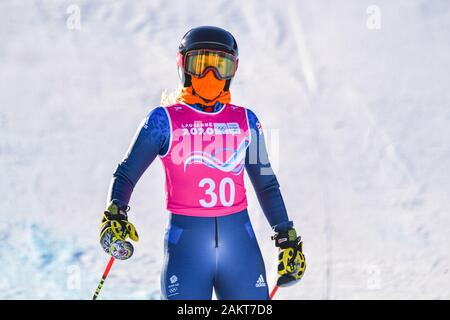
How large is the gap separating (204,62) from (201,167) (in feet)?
2.11

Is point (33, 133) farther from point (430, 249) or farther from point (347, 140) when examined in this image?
point (430, 249)

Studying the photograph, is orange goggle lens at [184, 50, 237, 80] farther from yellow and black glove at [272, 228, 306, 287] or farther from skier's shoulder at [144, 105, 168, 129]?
yellow and black glove at [272, 228, 306, 287]

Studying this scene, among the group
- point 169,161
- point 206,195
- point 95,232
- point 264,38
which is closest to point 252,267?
point 206,195

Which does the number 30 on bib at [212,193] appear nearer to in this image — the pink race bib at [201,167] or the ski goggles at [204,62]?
the pink race bib at [201,167]

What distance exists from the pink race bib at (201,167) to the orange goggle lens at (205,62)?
250mm

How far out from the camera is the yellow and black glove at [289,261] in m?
4.75

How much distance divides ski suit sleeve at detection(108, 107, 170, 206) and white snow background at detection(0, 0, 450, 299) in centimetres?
223

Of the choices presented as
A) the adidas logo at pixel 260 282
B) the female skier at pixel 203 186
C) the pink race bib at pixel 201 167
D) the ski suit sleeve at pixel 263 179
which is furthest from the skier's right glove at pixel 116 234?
the ski suit sleeve at pixel 263 179

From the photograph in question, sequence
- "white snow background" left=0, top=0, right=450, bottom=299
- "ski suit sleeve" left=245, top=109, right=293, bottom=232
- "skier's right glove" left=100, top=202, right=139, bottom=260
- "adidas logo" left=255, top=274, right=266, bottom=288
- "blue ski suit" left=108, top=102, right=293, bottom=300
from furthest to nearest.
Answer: "white snow background" left=0, top=0, right=450, bottom=299 < "ski suit sleeve" left=245, top=109, right=293, bottom=232 < "adidas logo" left=255, top=274, right=266, bottom=288 < "blue ski suit" left=108, top=102, right=293, bottom=300 < "skier's right glove" left=100, top=202, right=139, bottom=260

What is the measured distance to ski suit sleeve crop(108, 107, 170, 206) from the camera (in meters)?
4.59

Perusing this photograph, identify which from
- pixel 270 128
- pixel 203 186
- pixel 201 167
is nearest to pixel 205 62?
pixel 201 167

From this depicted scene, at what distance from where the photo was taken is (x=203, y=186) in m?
4.62

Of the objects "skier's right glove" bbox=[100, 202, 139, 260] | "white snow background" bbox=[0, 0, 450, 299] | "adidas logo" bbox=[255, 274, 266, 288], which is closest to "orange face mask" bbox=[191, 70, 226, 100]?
"skier's right glove" bbox=[100, 202, 139, 260]

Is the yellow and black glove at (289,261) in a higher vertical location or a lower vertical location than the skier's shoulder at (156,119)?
lower
